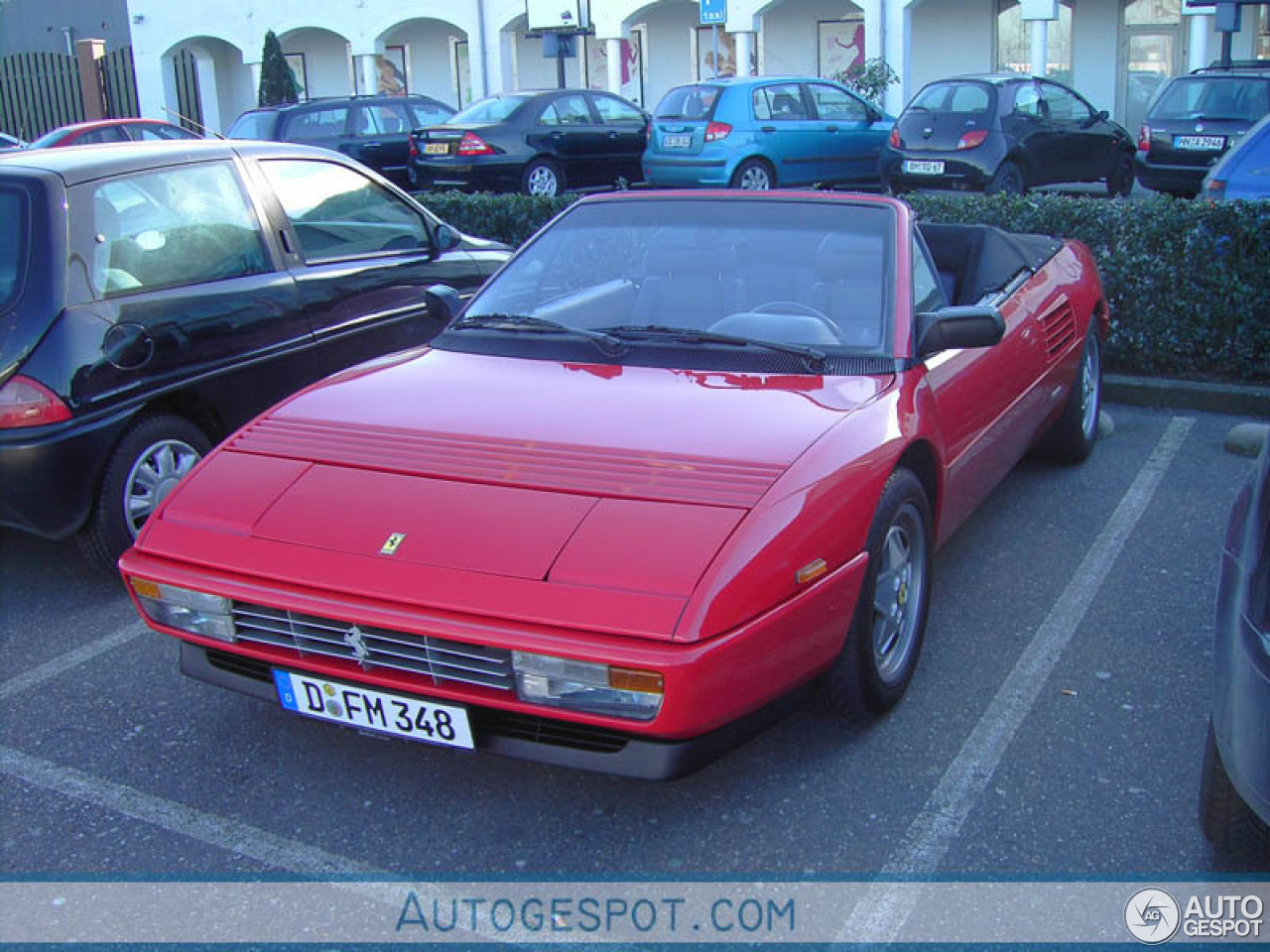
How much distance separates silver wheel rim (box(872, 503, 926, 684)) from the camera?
3.73m

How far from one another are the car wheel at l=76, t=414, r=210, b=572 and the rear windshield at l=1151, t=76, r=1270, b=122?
12.7 meters

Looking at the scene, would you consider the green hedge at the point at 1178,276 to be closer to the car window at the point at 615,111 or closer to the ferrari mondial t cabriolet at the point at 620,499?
the ferrari mondial t cabriolet at the point at 620,499

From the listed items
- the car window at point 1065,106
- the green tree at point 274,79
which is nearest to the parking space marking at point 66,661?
the car window at point 1065,106

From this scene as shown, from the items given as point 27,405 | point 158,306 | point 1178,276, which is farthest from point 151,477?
point 1178,276

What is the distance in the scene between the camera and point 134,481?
16.2 feet

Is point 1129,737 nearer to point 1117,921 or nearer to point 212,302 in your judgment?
point 1117,921

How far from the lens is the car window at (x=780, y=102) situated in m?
15.5

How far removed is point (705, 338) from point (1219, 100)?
12435mm

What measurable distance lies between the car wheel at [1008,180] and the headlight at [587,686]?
39.9 ft

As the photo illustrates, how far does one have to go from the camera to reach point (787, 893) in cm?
304

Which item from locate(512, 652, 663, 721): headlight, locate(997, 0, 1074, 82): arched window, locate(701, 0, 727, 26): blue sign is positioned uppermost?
locate(701, 0, 727, 26): blue sign

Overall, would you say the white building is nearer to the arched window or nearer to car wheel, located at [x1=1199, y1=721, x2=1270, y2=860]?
the arched window

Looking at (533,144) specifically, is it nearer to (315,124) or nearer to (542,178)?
(542,178)

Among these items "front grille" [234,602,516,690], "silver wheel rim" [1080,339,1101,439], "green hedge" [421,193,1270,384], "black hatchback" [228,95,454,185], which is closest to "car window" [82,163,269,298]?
"front grille" [234,602,516,690]
